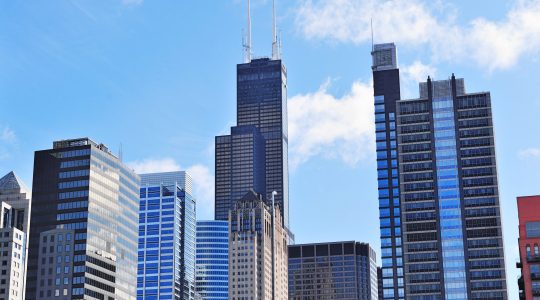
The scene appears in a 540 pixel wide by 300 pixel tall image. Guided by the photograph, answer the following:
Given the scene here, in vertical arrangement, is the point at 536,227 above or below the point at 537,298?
above

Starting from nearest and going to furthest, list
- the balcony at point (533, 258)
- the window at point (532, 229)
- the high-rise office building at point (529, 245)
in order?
the high-rise office building at point (529, 245), the balcony at point (533, 258), the window at point (532, 229)

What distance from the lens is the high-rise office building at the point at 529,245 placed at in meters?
163

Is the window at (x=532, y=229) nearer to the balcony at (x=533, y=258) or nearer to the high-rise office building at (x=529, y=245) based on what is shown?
the high-rise office building at (x=529, y=245)

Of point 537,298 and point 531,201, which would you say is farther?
point 531,201

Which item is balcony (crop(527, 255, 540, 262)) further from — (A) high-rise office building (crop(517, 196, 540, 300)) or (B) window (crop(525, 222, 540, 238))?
(B) window (crop(525, 222, 540, 238))

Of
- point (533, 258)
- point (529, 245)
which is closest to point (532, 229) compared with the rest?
point (529, 245)

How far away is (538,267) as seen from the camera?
163875 mm

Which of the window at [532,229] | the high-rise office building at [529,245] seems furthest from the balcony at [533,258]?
the window at [532,229]

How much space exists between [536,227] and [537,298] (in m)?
14.9

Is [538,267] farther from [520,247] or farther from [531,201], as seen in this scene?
[531,201]

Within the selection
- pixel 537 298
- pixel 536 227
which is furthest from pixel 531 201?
pixel 537 298

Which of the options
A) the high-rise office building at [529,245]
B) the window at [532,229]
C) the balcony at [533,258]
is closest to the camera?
the high-rise office building at [529,245]

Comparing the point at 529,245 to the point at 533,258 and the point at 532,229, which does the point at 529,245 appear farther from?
the point at 532,229

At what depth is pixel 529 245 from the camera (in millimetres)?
166000
